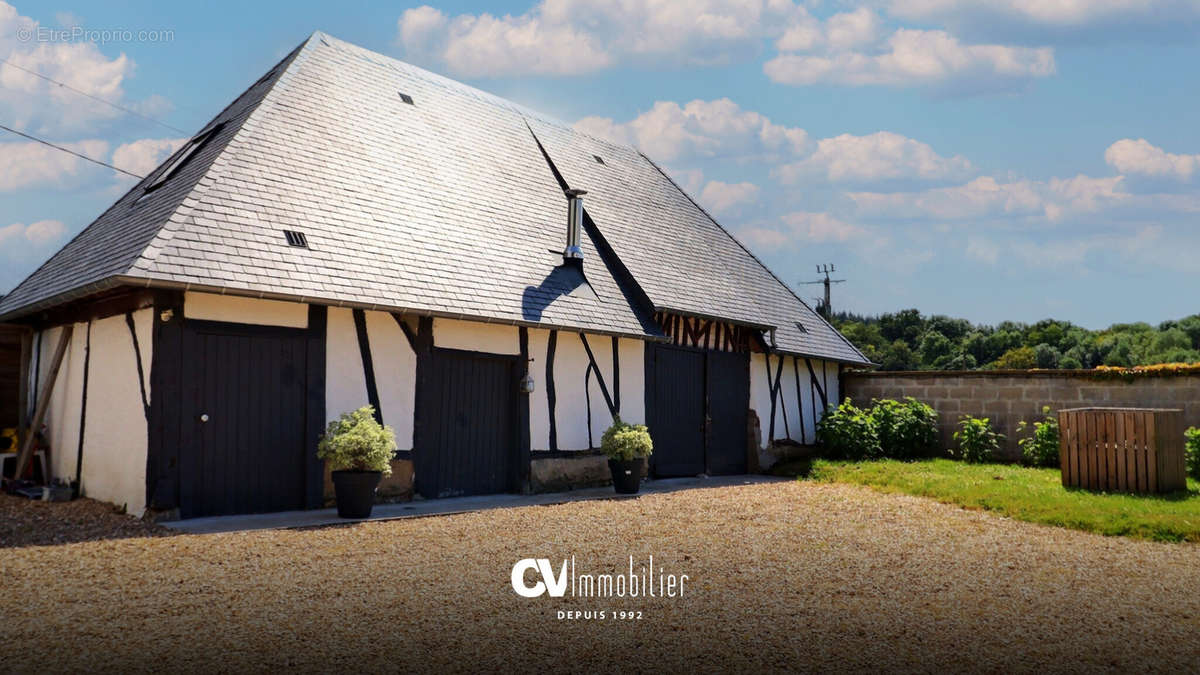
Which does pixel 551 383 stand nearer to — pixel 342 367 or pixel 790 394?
pixel 342 367

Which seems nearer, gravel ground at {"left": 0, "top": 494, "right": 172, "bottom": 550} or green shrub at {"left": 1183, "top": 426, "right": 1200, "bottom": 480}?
gravel ground at {"left": 0, "top": 494, "right": 172, "bottom": 550}

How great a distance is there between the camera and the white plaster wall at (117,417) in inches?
297

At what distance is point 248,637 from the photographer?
389 cm

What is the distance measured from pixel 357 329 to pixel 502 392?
1.99 metres

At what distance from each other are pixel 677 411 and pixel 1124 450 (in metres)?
5.29

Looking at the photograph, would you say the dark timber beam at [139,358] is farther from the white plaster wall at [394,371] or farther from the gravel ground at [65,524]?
the white plaster wall at [394,371]

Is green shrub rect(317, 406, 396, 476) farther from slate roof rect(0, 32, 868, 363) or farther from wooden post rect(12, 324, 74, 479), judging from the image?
wooden post rect(12, 324, 74, 479)

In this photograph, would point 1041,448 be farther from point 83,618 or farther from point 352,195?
point 83,618

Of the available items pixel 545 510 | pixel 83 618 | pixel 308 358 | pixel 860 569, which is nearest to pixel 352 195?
pixel 308 358

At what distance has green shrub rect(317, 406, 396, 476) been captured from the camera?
7.54m

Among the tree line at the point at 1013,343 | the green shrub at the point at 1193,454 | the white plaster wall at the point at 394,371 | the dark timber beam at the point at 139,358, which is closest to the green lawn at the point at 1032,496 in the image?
the green shrub at the point at 1193,454

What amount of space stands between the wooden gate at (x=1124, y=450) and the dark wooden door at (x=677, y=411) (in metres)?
4.66

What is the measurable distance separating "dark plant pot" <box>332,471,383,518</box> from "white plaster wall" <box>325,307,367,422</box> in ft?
2.75

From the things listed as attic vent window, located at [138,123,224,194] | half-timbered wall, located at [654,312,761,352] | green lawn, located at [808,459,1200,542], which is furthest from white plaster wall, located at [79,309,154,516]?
green lawn, located at [808,459,1200,542]
